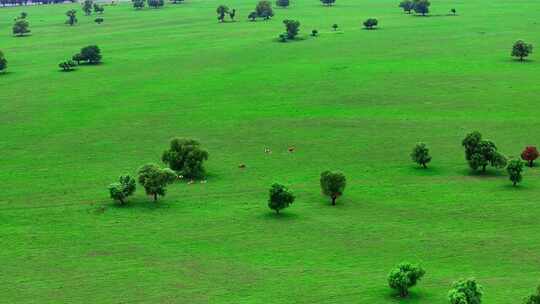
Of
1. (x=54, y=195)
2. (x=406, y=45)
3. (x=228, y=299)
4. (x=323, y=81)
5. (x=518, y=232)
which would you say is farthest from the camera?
(x=406, y=45)

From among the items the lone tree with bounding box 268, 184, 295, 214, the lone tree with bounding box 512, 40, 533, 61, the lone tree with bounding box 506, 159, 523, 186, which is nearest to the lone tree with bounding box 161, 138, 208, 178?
the lone tree with bounding box 268, 184, 295, 214

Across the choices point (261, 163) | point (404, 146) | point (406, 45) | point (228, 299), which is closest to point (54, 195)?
point (261, 163)

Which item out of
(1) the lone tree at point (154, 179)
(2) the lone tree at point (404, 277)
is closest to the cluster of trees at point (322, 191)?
(1) the lone tree at point (154, 179)

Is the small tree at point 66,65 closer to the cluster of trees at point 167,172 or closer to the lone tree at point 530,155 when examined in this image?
the cluster of trees at point 167,172

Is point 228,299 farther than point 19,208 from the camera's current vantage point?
No

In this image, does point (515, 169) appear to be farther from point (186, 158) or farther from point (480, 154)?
point (186, 158)

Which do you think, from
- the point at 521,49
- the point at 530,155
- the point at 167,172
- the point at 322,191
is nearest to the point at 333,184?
the point at 322,191

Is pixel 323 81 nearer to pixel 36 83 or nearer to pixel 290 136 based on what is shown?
pixel 290 136
